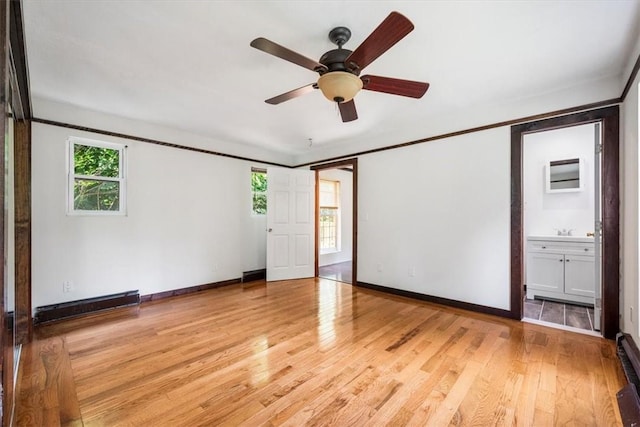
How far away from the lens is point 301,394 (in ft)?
5.92

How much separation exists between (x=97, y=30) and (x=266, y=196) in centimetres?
334

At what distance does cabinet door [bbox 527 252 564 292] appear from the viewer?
3.72 metres

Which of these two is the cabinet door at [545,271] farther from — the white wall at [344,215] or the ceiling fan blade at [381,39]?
the white wall at [344,215]

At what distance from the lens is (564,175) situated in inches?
161

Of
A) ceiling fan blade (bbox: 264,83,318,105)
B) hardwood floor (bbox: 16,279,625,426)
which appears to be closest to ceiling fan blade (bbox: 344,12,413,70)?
ceiling fan blade (bbox: 264,83,318,105)

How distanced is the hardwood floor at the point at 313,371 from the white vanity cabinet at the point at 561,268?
1.25 m

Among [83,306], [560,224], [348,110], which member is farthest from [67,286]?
[560,224]

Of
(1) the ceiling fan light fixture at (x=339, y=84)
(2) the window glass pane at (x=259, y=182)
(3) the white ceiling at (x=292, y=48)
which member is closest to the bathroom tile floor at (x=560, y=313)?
(3) the white ceiling at (x=292, y=48)

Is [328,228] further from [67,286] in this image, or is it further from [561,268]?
[67,286]

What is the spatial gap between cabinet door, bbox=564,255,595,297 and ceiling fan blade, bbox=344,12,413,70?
12.5ft

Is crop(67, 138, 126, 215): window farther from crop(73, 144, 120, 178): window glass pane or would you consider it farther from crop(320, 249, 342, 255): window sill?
crop(320, 249, 342, 255): window sill

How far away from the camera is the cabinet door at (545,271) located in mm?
3725

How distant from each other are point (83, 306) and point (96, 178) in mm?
1516

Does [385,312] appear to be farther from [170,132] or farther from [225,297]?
[170,132]
